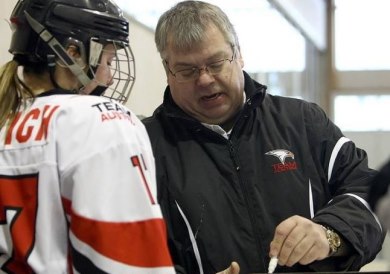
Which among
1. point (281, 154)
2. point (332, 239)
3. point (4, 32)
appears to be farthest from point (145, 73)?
point (332, 239)

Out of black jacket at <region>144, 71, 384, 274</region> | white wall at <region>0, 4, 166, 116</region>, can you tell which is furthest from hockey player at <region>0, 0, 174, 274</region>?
white wall at <region>0, 4, 166, 116</region>

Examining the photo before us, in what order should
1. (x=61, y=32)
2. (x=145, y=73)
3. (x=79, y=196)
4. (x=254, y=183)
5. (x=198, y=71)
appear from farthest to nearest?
(x=145, y=73)
(x=198, y=71)
(x=254, y=183)
(x=61, y=32)
(x=79, y=196)

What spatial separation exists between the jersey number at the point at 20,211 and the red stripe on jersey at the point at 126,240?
8 centimetres

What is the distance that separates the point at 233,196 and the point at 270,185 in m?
0.10

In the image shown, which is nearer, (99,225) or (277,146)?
(99,225)

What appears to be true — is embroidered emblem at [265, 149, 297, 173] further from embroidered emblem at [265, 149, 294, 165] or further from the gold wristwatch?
the gold wristwatch

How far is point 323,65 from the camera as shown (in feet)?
25.9

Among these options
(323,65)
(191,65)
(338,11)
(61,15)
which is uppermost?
(61,15)

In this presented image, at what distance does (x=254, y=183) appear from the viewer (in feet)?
5.30

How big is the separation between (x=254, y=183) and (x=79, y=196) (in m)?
0.63

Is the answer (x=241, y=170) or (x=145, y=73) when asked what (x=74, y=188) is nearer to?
(x=241, y=170)

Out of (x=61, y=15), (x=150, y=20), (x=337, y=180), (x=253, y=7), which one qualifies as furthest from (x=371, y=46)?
(x=61, y=15)

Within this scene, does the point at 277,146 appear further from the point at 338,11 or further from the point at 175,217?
the point at 338,11

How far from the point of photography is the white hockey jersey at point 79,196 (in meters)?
1.09
